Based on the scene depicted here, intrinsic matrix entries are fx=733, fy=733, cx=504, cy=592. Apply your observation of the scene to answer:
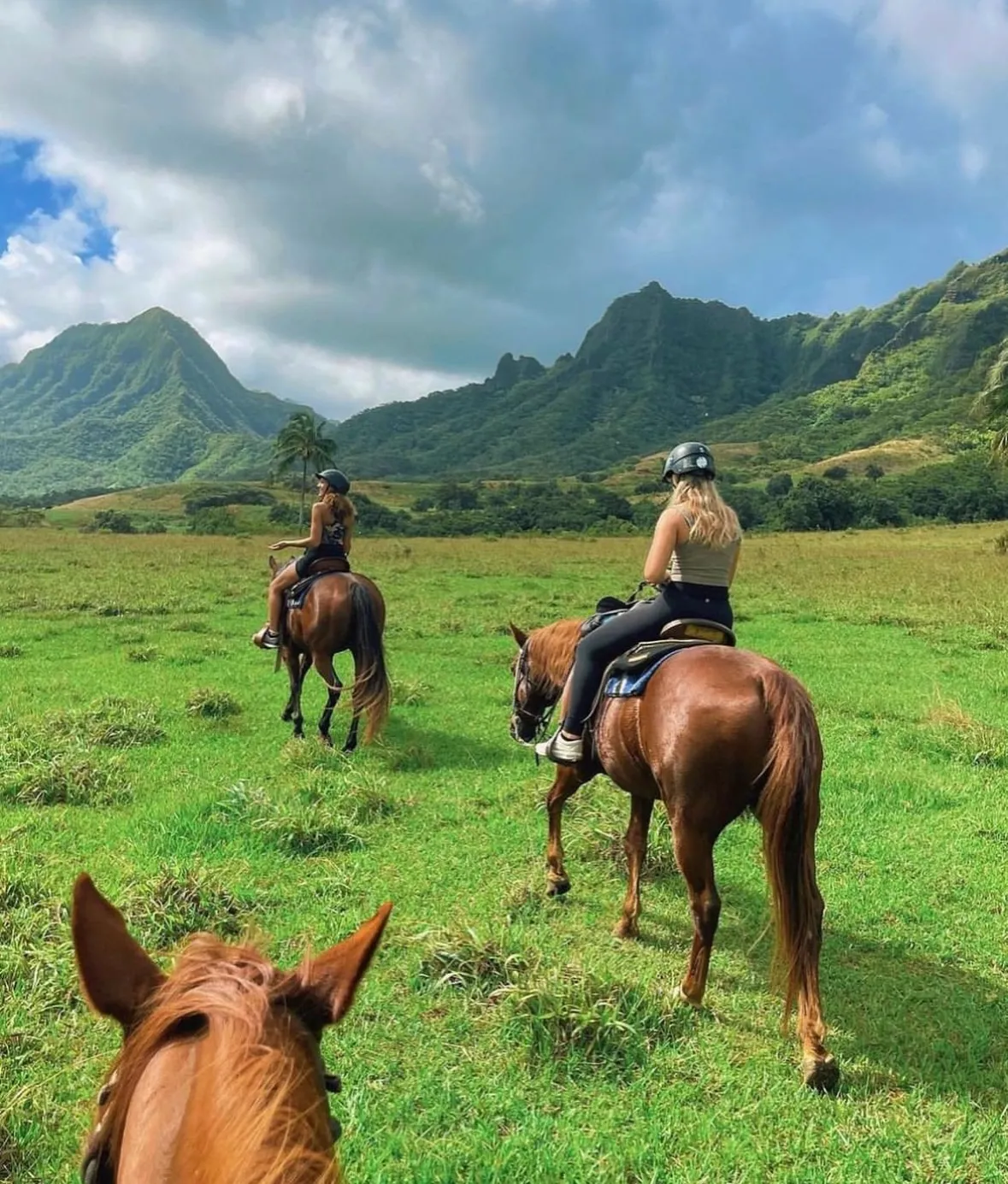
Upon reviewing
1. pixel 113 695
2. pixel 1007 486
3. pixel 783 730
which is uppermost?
pixel 1007 486

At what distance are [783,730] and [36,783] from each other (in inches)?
253

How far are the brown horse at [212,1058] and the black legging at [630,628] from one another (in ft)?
11.1

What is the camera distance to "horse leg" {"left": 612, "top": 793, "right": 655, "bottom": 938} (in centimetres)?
474

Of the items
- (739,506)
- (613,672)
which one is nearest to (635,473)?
(739,506)

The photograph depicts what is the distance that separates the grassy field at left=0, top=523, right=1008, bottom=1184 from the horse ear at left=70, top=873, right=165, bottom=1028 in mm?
409

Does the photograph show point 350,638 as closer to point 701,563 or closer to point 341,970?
point 701,563

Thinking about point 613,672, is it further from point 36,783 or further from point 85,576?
point 85,576

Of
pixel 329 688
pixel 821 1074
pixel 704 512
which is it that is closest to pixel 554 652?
pixel 704 512

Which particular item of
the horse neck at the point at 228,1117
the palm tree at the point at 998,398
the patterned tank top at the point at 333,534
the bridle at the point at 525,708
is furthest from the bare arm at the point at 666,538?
the palm tree at the point at 998,398

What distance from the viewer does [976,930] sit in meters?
4.78

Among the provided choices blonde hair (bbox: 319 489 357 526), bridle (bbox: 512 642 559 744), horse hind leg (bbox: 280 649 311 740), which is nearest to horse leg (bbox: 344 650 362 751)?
horse hind leg (bbox: 280 649 311 740)

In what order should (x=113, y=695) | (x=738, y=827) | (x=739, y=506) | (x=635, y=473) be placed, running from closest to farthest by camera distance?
1. (x=738, y=827)
2. (x=113, y=695)
3. (x=739, y=506)
4. (x=635, y=473)

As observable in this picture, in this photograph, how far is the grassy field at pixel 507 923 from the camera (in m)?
3.06

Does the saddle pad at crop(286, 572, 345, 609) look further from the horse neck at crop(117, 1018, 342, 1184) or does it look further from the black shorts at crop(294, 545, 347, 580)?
the horse neck at crop(117, 1018, 342, 1184)
